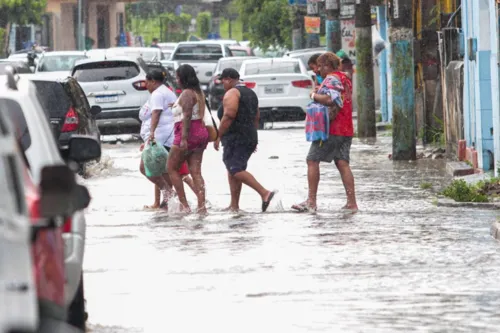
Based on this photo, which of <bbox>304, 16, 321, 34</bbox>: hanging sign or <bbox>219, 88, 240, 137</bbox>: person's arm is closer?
<bbox>219, 88, 240, 137</bbox>: person's arm

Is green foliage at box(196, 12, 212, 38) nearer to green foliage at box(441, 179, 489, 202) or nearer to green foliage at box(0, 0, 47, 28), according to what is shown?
green foliage at box(0, 0, 47, 28)

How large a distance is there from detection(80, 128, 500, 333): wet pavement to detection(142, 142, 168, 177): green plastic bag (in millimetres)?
434

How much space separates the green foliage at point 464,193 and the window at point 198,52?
118 feet

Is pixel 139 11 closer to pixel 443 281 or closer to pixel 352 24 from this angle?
pixel 352 24

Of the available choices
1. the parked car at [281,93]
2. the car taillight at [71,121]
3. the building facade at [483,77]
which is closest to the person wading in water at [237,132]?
the building facade at [483,77]

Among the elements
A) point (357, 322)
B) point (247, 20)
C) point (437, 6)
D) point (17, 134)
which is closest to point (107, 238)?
point (357, 322)

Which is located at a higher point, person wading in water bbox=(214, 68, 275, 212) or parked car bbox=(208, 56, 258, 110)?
parked car bbox=(208, 56, 258, 110)

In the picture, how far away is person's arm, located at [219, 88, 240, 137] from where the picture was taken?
15859 mm

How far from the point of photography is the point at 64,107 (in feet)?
66.7

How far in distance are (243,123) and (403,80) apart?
21.4ft

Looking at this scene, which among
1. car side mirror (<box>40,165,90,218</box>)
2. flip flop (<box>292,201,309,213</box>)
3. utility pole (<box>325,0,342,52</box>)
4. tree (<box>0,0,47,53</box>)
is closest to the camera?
car side mirror (<box>40,165,90,218</box>)

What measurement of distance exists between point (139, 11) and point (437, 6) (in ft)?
271

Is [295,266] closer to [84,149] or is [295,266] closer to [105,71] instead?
[84,149]

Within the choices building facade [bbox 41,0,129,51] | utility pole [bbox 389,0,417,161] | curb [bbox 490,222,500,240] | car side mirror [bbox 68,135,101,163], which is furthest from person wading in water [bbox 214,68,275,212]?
building facade [bbox 41,0,129,51]
